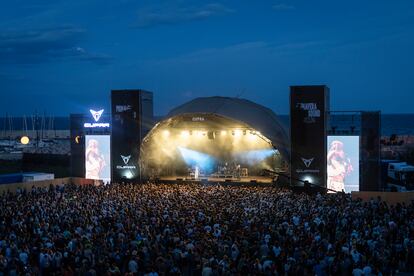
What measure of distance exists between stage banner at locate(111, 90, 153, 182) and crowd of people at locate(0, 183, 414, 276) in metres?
10.9

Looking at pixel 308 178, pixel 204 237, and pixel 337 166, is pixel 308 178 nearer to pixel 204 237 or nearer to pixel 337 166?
pixel 337 166

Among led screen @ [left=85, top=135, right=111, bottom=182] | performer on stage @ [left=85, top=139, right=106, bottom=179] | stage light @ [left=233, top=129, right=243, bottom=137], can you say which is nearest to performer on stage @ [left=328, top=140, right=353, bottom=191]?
stage light @ [left=233, top=129, right=243, bottom=137]

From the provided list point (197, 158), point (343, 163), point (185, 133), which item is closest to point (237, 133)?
point (197, 158)

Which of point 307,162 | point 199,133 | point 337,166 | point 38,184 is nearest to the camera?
point 337,166

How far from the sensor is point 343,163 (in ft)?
84.1

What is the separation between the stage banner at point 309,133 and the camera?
2600 cm

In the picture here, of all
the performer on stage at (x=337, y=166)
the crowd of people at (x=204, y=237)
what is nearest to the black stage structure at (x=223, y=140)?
the performer on stage at (x=337, y=166)

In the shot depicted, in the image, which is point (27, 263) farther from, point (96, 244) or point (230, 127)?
point (230, 127)

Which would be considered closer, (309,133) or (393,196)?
(393,196)

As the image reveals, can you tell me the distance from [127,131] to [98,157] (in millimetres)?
2687

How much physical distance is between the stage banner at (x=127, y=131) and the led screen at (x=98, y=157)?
57 cm

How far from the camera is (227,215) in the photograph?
1595cm

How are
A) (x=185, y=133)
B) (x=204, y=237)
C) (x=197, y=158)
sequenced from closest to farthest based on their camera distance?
(x=204, y=237)
(x=185, y=133)
(x=197, y=158)

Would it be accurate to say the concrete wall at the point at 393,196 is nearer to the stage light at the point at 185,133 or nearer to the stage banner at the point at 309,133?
the stage banner at the point at 309,133
